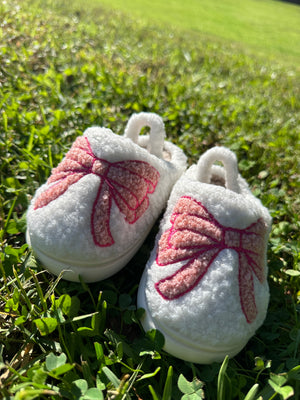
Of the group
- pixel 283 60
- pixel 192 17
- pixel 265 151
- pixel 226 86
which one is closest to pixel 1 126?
pixel 265 151

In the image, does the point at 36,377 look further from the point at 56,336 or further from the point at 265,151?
the point at 265,151

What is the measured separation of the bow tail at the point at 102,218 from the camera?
4.09 feet

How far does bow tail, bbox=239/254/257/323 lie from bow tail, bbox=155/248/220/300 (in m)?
0.10

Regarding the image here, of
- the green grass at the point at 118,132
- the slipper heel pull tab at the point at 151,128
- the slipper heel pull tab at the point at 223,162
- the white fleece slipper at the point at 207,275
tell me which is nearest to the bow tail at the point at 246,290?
the white fleece slipper at the point at 207,275

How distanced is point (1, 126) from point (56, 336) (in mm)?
1222

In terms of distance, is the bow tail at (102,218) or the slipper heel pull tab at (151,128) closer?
the bow tail at (102,218)

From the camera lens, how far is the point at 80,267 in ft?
4.08

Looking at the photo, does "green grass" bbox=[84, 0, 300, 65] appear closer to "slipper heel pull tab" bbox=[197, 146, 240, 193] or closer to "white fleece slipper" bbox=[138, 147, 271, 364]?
"slipper heel pull tab" bbox=[197, 146, 240, 193]

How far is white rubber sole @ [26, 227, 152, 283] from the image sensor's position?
123 centimetres

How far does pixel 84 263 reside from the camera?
1.24 metres

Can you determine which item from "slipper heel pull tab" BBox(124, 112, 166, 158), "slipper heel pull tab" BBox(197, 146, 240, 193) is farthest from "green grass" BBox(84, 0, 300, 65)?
"slipper heel pull tab" BBox(197, 146, 240, 193)

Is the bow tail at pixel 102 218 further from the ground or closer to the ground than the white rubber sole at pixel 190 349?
further from the ground

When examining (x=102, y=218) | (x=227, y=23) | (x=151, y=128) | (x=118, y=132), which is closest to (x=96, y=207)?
(x=102, y=218)

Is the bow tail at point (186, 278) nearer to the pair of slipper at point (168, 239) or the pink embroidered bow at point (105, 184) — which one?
the pair of slipper at point (168, 239)
